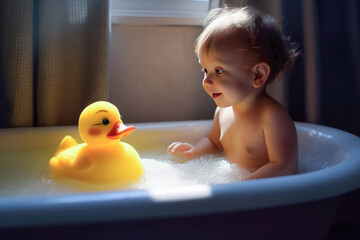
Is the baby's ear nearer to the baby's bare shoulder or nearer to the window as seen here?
the baby's bare shoulder

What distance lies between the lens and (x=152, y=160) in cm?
106

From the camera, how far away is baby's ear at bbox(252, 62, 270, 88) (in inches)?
33.4

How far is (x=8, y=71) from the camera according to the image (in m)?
1.09

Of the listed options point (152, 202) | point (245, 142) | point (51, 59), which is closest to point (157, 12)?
point (51, 59)

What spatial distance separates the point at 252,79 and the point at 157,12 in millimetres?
752

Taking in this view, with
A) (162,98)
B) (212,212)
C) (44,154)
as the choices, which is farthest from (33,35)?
(212,212)

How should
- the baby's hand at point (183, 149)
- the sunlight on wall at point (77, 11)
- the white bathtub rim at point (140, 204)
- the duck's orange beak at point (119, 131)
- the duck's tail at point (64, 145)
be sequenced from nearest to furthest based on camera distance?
the white bathtub rim at point (140, 204)
the duck's orange beak at point (119, 131)
the duck's tail at point (64, 145)
the baby's hand at point (183, 149)
the sunlight on wall at point (77, 11)

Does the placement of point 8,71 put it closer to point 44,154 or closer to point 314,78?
point 44,154

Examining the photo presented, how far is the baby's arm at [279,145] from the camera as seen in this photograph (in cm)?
77

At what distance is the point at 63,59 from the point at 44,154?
368 mm

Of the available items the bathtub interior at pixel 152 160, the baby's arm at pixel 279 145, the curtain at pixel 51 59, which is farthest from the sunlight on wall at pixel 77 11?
the baby's arm at pixel 279 145

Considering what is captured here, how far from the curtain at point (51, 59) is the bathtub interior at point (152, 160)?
10 centimetres

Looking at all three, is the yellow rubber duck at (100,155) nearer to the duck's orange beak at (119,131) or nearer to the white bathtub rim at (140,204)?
the duck's orange beak at (119,131)

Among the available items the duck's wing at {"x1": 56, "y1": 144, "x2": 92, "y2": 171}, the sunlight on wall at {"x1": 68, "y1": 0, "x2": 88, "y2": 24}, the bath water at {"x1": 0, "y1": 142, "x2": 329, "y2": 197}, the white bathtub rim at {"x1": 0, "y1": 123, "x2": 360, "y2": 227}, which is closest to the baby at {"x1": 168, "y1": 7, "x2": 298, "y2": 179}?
the bath water at {"x1": 0, "y1": 142, "x2": 329, "y2": 197}
